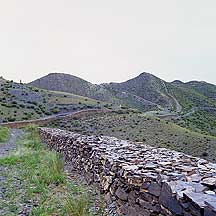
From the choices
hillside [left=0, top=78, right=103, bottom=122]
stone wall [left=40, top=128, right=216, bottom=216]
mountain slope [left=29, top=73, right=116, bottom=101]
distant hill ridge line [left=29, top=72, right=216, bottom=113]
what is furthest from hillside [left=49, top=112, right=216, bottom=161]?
mountain slope [left=29, top=73, right=116, bottom=101]

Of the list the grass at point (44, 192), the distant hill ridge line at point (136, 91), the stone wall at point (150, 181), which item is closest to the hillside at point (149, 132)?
the grass at point (44, 192)

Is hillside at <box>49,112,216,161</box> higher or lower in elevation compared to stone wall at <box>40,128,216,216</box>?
lower

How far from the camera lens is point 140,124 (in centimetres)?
3869

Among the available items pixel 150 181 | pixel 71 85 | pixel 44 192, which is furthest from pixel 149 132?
pixel 71 85

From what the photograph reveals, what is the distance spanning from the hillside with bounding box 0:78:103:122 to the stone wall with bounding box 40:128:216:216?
3461 centimetres

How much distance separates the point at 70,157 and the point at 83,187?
10.8 ft

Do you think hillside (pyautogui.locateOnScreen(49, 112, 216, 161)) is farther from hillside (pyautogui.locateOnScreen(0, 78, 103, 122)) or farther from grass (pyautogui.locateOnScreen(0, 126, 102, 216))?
grass (pyautogui.locateOnScreen(0, 126, 102, 216))

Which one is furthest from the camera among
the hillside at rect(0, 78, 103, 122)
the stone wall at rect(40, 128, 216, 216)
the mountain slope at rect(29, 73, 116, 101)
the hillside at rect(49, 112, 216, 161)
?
the mountain slope at rect(29, 73, 116, 101)

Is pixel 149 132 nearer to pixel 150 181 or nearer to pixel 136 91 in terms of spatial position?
pixel 150 181

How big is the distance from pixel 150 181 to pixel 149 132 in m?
30.0

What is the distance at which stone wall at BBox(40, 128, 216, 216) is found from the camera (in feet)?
12.5

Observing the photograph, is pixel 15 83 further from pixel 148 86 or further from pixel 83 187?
pixel 83 187

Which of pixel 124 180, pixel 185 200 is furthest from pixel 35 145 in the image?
pixel 185 200

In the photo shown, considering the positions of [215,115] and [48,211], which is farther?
[215,115]
